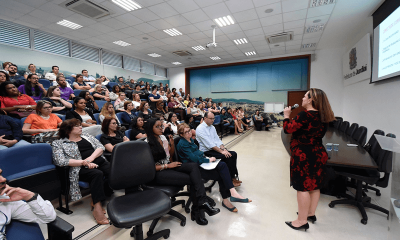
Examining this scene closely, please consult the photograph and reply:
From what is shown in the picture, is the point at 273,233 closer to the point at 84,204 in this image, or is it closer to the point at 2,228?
the point at 2,228

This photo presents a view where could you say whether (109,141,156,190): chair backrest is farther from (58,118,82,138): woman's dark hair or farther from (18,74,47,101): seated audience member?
(18,74,47,101): seated audience member

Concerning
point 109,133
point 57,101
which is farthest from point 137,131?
point 57,101

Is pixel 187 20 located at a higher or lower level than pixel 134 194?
higher

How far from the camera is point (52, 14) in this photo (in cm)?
479

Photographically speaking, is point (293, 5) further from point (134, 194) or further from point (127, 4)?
point (134, 194)

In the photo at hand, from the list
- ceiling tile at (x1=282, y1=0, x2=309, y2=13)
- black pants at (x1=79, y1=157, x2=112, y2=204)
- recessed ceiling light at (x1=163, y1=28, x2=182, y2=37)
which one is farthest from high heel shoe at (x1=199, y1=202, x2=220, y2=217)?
recessed ceiling light at (x1=163, y1=28, x2=182, y2=37)

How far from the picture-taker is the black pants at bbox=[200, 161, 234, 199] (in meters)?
2.22

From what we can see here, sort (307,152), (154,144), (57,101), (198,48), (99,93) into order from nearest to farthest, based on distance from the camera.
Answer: (307,152) < (154,144) < (57,101) < (99,93) < (198,48)

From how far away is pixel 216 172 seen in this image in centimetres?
227

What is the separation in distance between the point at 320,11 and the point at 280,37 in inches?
72.5

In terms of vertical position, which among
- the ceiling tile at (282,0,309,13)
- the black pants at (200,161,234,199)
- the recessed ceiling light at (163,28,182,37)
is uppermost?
the recessed ceiling light at (163,28,182,37)

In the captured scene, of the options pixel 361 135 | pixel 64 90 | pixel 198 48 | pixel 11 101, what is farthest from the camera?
pixel 198 48

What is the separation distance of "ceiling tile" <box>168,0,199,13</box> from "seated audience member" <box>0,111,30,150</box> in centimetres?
384

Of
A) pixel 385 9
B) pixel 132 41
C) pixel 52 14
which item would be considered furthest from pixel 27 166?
pixel 385 9
